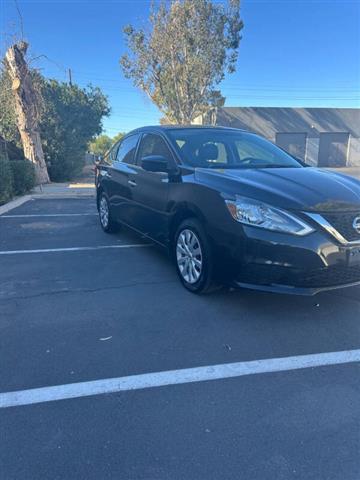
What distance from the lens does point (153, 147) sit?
4.73 m

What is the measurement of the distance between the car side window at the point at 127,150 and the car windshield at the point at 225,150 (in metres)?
0.99

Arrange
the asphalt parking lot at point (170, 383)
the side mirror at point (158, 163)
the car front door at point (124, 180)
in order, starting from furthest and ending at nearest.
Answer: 1. the car front door at point (124, 180)
2. the side mirror at point (158, 163)
3. the asphalt parking lot at point (170, 383)

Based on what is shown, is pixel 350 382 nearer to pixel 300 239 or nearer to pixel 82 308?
pixel 300 239

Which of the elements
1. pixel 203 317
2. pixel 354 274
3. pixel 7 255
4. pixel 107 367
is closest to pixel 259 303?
pixel 203 317

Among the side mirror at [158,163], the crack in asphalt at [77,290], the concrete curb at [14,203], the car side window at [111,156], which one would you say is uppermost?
the car side window at [111,156]

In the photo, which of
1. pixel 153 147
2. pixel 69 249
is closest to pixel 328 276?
pixel 153 147

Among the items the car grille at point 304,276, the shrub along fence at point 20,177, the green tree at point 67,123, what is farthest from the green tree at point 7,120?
the car grille at point 304,276

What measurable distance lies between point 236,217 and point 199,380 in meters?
1.41

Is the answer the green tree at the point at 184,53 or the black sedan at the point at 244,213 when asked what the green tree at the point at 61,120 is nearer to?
the green tree at the point at 184,53

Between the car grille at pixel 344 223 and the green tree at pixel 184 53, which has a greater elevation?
the green tree at pixel 184 53

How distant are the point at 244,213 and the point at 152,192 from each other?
1.71m

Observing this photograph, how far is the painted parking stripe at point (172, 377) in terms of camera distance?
2309 mm

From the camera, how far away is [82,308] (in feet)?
11.8

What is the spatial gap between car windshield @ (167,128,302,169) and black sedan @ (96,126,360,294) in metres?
0.01
